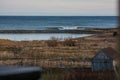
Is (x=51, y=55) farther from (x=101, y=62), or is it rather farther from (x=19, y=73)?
(x=19, y=73)

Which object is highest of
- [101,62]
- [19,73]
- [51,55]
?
[19,73]

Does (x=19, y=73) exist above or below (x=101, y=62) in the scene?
above

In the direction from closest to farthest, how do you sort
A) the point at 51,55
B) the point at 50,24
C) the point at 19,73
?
the point at 19,73 → the point at 51,55 → the point at 50,24

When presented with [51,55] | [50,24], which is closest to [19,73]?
[51,55]

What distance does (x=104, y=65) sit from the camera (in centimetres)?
938

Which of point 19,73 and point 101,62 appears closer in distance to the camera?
point 19,73

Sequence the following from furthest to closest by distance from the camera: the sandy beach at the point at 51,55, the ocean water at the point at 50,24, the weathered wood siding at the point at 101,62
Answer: the ocean water at the point at 50,24 → the sandy beach at the point at 51,55 → the weathered wood siding at the point at 101,62

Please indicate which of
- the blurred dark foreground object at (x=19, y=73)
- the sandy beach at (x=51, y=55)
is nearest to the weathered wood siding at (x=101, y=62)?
the sandy beach at (x=51, y=55)

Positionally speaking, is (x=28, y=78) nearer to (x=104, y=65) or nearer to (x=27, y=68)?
(x=27, y=68)

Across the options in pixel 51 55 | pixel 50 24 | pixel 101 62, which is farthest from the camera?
pixel 50 24

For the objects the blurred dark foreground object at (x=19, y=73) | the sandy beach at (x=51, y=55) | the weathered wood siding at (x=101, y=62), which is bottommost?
the sandy beach at (x=51, y=55)

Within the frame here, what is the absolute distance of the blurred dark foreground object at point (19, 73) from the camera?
1541 millimetres

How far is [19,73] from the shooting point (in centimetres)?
158

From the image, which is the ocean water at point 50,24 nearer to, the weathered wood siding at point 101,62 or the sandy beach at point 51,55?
the sandy beach at point 51,55
